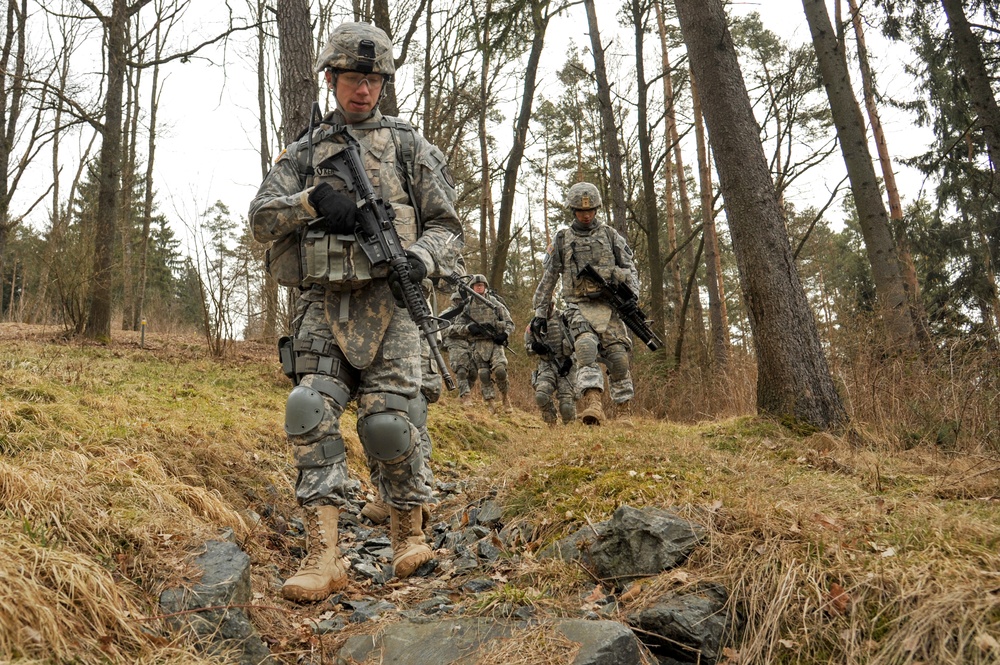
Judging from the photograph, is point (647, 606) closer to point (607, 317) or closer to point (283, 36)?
point (607, 317)

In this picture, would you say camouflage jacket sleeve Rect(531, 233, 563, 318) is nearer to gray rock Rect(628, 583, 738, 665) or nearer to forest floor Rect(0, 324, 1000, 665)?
forest floor Rect(0, 324, 1000, 665)

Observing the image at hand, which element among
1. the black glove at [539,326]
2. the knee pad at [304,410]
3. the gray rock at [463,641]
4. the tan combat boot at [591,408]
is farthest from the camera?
the black glove at [539,326]

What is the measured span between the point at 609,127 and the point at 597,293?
23.7 feet

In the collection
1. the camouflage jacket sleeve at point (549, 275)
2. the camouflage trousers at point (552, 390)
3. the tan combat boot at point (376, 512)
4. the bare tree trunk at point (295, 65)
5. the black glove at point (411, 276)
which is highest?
the bare tree trunk at point (295, 65)

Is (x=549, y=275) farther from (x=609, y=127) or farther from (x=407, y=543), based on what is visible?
(x=609, y=127)

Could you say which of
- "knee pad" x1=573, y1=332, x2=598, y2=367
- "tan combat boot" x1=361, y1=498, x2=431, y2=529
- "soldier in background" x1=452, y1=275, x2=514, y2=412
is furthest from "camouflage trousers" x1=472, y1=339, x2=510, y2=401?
"tan combat boot" x1=361, y1=498, x2=431, y2=529

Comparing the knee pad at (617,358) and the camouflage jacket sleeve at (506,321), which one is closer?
the knee pad at (617,358)

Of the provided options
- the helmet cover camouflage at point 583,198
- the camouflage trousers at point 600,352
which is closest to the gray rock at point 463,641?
the camouflage trousers at point 600,352

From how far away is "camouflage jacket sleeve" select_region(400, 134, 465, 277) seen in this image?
358 cm

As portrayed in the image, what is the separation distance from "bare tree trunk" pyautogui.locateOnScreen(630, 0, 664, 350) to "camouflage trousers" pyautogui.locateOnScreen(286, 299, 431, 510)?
10.1 m

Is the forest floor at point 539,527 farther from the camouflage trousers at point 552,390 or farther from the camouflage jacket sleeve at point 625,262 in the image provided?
the camouflage trousers at point 552,390

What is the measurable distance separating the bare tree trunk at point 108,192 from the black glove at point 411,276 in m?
8.63

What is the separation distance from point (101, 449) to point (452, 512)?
6.43ft

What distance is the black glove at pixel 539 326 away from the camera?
863 cm
